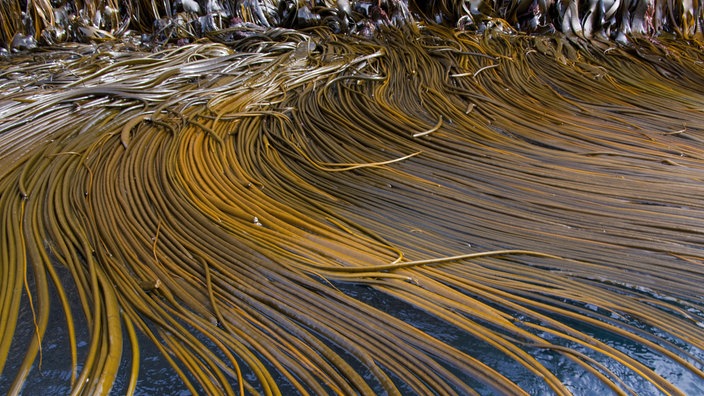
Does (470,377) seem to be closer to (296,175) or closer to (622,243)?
(622,243)

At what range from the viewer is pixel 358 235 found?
1188mm

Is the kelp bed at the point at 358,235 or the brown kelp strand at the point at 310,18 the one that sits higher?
the brown kelp strand at the point at 310,18

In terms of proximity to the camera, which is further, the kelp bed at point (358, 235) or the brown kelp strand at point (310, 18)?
the brown kelp strand at point (310, 18)

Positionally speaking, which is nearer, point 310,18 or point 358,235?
point 358,235

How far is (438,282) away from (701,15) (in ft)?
10.1

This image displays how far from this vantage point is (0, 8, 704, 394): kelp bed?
0.87 metres

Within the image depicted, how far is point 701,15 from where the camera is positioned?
2998 mm

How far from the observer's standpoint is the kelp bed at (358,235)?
87 centimetres

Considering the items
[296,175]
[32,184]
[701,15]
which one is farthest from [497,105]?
[701,15]

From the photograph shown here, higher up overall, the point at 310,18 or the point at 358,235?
the point at 310,18

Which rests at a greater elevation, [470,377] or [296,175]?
A: [296,175]

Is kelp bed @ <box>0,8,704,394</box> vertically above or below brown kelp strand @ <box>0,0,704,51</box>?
below

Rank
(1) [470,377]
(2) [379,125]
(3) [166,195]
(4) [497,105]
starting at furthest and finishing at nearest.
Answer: (4) [497,105], (2) [379,125], (3) [166,195], (1) [470,377]

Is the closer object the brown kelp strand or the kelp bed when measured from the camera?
the kelp bed
